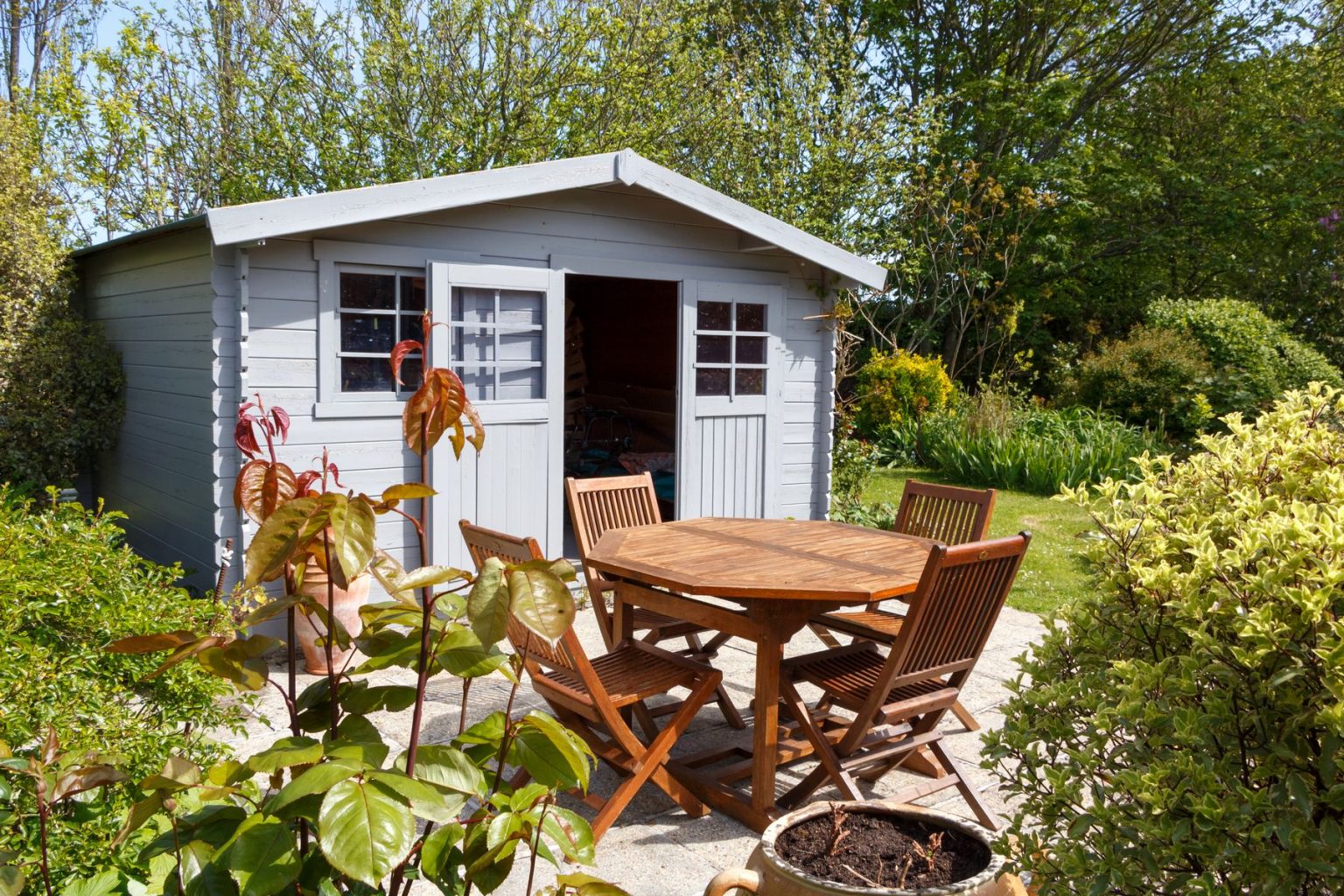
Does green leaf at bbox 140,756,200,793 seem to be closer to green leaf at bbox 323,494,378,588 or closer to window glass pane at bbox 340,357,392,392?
green leaf at bbox 323,494,378,588

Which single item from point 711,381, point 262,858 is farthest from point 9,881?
point 711,381

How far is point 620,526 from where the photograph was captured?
5668 mm

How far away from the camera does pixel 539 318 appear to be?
7.12 m

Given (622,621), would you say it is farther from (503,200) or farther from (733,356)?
(733,356)

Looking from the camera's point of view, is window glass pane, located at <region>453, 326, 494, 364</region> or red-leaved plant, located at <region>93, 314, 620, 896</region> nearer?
red-leaved plant, located at <region>93, 314, 620, 896</region>

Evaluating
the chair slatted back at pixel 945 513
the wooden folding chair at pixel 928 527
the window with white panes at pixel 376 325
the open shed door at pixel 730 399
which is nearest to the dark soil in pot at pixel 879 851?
the wooden folding chair at pixel 928 527

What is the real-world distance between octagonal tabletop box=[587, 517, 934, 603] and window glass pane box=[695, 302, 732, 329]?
111 inches

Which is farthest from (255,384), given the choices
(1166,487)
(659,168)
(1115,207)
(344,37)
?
(1115,207)

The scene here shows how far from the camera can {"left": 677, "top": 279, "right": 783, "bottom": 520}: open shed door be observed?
7840 mm

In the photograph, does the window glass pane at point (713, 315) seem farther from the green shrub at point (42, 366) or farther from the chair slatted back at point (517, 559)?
the green shrub at point (42, 366)

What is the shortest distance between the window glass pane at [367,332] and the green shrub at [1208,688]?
5.12 meters

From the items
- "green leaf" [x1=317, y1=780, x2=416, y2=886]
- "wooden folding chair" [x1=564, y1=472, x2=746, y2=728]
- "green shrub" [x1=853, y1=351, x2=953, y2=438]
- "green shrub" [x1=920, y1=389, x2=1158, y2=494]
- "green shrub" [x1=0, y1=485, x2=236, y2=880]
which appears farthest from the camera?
"green shrub" [x1=853, y1=351, x2=953, y2=438]

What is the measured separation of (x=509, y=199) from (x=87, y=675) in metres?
4.68

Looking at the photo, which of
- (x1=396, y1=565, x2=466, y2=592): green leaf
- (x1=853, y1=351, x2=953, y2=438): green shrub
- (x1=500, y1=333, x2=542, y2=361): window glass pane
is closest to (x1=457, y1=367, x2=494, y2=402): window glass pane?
(x1=500, y1=333, x2=542, y2=361): window glass pane
